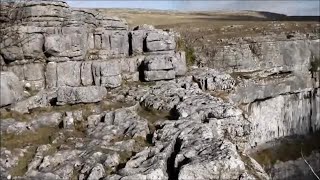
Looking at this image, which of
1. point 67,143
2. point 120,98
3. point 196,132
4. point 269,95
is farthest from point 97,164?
point 269,95

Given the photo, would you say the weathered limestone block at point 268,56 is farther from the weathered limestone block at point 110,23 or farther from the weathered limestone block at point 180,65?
the weathered limestone block at point 110,23

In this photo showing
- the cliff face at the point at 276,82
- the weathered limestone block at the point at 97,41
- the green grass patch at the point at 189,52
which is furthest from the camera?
the cliff face at the point at 276,82

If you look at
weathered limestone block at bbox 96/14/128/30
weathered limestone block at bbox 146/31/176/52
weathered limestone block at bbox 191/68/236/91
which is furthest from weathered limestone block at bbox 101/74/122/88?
weathered limestone block at bbox 191/68/236/91

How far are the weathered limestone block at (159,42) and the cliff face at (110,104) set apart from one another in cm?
7

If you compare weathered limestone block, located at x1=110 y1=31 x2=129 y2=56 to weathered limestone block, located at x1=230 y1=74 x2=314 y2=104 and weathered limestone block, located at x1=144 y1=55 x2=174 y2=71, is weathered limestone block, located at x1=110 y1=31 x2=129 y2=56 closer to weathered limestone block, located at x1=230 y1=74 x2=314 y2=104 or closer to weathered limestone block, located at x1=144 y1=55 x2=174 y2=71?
weathered limestone block, located at x1=144 y1=55 x2=174 y2=71

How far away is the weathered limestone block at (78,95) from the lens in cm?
2258

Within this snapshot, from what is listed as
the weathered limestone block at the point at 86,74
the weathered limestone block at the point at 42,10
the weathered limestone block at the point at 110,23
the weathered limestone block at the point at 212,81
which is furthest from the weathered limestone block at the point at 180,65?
the weathered limestone block at the point at 42,10

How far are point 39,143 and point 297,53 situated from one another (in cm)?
2870

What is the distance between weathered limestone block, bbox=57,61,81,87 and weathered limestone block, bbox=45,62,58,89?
0.18 meters

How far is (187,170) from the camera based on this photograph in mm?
14844

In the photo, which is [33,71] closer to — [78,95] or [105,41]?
[78,95]

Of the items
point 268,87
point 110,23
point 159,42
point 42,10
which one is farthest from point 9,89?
point 268,87

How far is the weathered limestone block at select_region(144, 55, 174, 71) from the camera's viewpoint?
27266 mm

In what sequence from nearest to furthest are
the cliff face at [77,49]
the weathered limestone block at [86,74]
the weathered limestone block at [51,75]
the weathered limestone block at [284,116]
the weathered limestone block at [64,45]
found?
1. the cliff face at [77,49]
2. the weathered limestone block at [64,45]
3. the weathered limestone block at [51,75]
4. the weathered limestone block at [86,74]
5. the weathered limestone block at [284,116]
